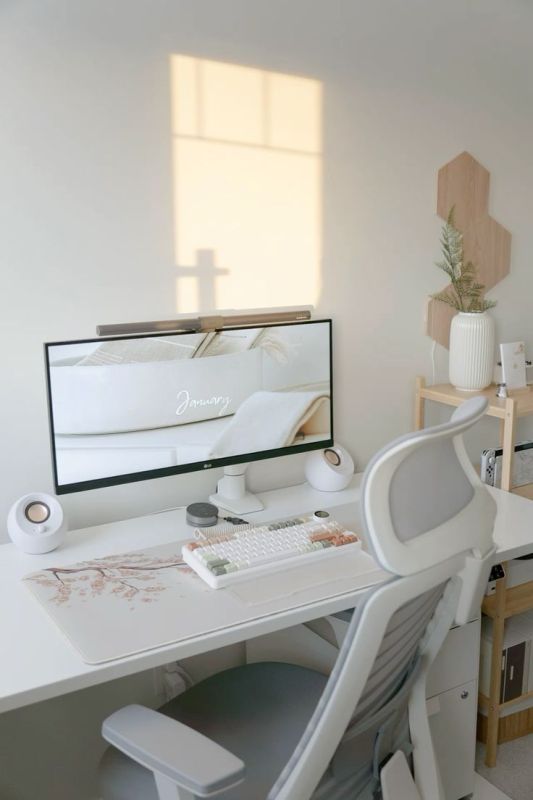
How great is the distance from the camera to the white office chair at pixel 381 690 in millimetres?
1221

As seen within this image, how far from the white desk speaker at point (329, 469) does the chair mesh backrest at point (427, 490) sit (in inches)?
42.2

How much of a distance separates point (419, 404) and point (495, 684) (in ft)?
2.86

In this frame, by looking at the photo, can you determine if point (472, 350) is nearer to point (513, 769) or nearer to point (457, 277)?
point (457, 277)

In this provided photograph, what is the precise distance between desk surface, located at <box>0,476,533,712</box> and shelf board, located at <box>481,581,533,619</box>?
0.28 meters

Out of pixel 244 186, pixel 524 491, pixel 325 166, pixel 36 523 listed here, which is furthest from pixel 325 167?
pixel 36 523

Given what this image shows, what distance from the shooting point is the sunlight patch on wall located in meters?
2.21

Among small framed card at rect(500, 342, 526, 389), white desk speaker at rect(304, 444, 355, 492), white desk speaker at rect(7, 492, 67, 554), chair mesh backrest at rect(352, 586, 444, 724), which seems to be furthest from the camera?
small framed card at rect(500, 342, 526, 389)

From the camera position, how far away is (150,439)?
2.13m

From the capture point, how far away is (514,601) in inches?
96.4

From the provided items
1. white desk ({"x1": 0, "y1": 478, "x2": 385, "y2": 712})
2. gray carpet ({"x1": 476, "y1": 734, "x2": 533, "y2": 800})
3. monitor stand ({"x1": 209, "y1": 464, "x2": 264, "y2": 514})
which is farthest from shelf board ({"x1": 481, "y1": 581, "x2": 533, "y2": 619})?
monitor stand ({"x1": 209, "y1": 464, "x2": 264, "y2": 514})

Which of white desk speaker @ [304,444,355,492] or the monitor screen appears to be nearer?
the monitor screen

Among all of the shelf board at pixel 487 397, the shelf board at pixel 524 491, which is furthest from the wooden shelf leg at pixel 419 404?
the shelf board at pixel 524 491

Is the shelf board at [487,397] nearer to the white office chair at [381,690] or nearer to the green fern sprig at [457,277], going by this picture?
the green fern sprig at [457,277]

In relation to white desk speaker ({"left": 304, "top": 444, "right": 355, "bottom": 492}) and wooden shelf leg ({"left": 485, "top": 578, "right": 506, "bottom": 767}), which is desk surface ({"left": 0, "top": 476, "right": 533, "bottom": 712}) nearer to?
white desk speaker ({"left": 304, "top": 444, "right": 355, "bottom": 492})
